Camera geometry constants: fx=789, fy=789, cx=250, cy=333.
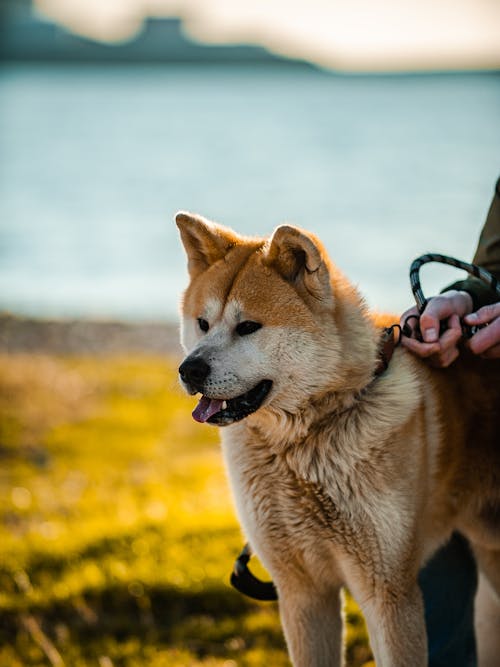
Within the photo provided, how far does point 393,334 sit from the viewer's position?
3.33 meters

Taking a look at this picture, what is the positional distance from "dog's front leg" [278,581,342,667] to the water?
11.3 meters

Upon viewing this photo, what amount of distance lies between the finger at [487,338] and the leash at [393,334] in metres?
0.07

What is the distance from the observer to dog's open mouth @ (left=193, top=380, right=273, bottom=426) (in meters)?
3.00

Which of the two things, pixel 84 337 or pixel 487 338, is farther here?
pixel 84 337

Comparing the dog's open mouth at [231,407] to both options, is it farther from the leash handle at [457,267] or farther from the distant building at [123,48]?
the distant building at [123,48]

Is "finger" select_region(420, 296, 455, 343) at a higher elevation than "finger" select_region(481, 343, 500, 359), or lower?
higher

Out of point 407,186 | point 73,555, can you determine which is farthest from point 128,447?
point 407,186

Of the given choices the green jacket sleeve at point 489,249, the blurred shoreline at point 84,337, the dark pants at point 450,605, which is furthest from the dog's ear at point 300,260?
the blurred shoreline at point 84,337

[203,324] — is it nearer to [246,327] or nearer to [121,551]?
[246,327]

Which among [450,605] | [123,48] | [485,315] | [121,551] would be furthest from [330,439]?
[123,48]

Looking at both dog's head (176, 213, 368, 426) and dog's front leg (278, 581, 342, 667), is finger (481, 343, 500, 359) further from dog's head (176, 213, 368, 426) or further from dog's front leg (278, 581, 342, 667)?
dog's front leg (278, 581, 342, 667)

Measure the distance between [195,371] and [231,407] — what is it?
0.64ft

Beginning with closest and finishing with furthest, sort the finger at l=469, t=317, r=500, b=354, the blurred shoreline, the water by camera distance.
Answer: the finger at l=469, t=317, r=500, b=354
the blurred shoreline
the water

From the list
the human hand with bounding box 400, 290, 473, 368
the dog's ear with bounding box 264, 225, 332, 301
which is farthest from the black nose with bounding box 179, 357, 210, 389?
the human hand with bounding box 400, 290, 473, 368
